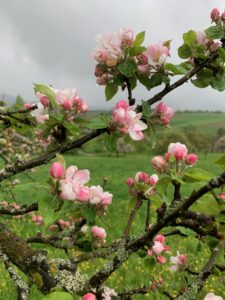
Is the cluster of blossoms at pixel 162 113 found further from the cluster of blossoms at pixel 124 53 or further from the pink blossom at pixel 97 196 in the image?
the pink blossom at pixel 97 196

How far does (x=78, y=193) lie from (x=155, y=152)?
125 ft

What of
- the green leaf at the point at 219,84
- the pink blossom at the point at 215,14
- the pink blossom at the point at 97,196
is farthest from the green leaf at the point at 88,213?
the pink blossom at the point at 215,14

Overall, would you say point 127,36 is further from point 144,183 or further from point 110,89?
point 144,183

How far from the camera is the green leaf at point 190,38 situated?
187 centimetres

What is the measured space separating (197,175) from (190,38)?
0.81 metres

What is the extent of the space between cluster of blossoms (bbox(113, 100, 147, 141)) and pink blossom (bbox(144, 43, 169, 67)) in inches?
10.4

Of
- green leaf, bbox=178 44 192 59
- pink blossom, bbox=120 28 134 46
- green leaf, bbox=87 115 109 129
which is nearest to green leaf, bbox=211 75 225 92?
green leaf, bbox=178 44 192 59

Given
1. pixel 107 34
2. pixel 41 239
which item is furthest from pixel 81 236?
pixel 107 34

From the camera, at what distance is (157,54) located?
5.98ft

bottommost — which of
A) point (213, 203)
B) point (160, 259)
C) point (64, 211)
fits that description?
point (160, 259)

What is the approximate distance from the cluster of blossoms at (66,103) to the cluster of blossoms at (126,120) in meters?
0.15

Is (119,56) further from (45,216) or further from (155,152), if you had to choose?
(155,152)

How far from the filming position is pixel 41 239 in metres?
2.10

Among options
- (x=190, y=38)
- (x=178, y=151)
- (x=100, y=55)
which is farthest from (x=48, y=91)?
(x=190, y=38)
